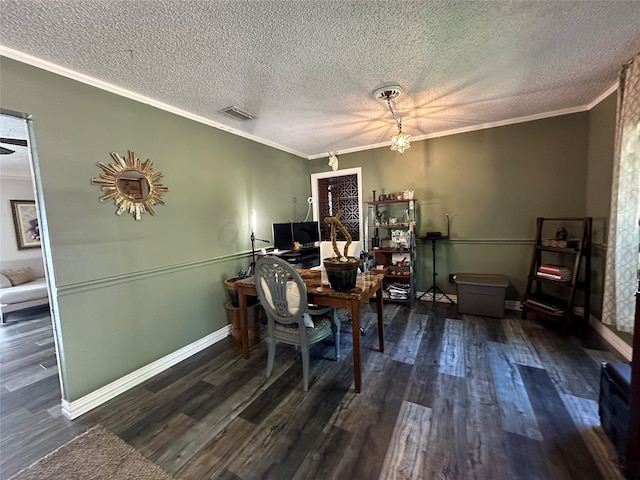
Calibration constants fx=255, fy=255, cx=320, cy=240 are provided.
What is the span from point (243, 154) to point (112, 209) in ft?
5.45

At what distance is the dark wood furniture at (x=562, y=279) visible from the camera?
2.74 meters

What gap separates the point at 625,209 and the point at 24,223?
8312 mm

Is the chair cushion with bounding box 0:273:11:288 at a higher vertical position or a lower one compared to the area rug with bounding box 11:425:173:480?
higher

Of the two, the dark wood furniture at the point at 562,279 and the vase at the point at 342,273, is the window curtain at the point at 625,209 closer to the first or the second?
the dark wood furniture at the point at 562,279

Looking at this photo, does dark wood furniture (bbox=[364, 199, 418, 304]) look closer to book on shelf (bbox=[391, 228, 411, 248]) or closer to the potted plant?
book on shelf (bbox=[391, 228, 411, 248])

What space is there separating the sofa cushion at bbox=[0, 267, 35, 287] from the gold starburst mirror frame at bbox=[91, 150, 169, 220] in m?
4.04

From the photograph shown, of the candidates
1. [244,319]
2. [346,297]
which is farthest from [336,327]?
[244,319]

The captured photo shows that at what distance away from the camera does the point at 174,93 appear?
2252 mm

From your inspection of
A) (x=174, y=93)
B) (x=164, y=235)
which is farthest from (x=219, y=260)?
(x=174, y=93)

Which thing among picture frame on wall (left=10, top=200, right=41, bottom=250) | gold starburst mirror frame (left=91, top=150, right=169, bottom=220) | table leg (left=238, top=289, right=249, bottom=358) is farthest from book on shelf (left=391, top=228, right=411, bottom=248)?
picture frame on wall (left=10, top=200, right=41, bottom=250)

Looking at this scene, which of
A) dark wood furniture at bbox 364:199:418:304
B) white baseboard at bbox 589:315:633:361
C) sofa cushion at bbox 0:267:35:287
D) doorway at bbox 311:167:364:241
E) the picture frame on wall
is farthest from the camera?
the picture frame on wall

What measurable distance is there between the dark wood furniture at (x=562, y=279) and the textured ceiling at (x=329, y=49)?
1.42 meters

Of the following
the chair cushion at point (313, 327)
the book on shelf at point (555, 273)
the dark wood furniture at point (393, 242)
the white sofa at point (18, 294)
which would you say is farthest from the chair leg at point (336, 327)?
the white sofa at point (18, 294)

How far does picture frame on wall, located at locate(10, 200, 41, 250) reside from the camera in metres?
4.59
